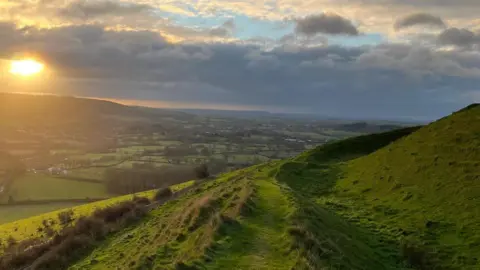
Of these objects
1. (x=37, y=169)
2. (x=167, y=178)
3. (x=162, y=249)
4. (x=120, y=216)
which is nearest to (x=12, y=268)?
(x=120, y=216)

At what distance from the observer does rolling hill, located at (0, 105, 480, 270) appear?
54.1 feet

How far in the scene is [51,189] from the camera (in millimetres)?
88125

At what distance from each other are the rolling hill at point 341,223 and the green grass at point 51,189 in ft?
173

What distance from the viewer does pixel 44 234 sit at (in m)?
44.8

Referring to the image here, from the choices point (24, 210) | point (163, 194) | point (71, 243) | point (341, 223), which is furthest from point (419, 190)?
point (24, 210)

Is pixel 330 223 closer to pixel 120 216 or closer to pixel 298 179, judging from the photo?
pixel 298 179

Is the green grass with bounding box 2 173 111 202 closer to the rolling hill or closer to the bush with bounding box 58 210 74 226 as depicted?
the bush with bounding box 58 210 74 226

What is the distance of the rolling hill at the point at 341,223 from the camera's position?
16.5 meters

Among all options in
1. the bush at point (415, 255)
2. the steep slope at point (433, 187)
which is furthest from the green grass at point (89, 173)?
the bush at point (415, 255)

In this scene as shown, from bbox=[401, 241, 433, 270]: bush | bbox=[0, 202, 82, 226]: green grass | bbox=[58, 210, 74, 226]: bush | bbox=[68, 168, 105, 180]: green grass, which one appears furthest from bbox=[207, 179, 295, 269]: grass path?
bbox=[68, 168, 105, 180]: green grass

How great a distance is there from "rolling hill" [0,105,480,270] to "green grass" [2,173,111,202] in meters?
52.6

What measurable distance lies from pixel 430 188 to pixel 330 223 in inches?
395

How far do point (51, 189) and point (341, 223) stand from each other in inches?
3123

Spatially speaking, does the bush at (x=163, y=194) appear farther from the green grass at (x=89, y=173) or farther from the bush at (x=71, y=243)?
the green grass at (x=89, y=173)
